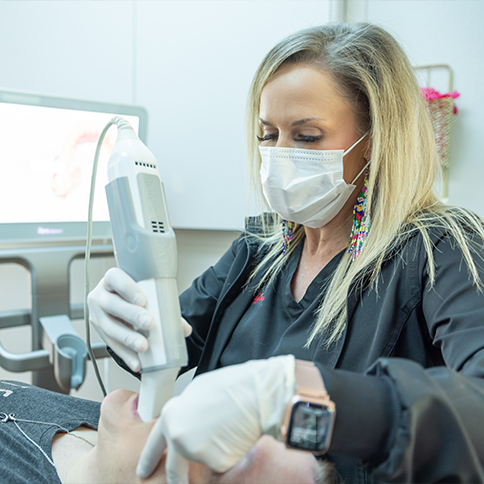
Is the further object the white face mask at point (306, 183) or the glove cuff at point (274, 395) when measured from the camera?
the white face mask at point (306, 183)

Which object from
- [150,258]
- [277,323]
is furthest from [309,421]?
[277,323]

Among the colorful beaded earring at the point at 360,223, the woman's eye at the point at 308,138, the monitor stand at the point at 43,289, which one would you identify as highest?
the woman's eye at the point at 308,138

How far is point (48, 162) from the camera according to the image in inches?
63.9

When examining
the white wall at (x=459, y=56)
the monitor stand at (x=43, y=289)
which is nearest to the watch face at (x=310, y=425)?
the monitor stand at (x=43, y=289)

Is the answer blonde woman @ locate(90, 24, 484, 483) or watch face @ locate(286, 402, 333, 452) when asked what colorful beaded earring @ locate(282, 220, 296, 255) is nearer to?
blonde woman @ locate(90, 24, 484, 483)

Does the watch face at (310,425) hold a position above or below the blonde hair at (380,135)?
below

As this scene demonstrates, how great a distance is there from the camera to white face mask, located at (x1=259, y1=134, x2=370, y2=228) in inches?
43.3

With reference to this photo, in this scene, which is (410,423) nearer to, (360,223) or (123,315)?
(123,315)

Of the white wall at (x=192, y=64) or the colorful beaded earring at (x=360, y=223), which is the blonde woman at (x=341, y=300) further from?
the white wall at (x=192, y=64)

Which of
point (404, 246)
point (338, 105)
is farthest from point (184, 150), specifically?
point (404, 246)

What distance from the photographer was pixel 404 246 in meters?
0.99

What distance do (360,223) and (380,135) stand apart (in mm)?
209

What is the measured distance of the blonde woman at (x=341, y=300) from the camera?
21.0 inches

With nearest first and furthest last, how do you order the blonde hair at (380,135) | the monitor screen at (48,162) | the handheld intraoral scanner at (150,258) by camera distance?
the handheld intraoral scanner at (150,258)
the blonde hair at (380,135)
the monitor screen at (48,162)
